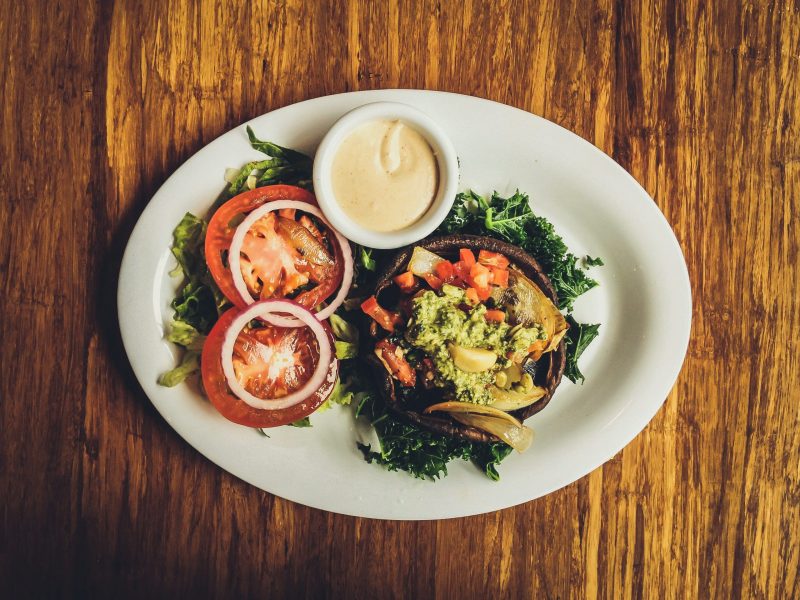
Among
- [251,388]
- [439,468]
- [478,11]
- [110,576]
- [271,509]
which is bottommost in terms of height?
[110,576]

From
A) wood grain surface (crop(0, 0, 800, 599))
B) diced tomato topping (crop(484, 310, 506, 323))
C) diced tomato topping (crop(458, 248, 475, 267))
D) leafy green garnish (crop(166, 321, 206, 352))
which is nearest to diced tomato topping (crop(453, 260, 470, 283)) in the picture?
diced tomato topping (crop(458, 248, 475, 267))

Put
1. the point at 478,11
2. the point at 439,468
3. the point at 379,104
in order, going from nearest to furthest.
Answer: the point at 379,104, the point at 439,468, the point at 478,11

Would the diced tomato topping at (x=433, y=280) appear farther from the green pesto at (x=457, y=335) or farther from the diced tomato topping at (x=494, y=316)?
the diced tomato topping at (x=494, y=316)

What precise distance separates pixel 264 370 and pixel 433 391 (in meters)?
0.69

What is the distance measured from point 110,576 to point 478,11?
3118mm

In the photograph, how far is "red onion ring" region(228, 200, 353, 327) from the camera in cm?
211

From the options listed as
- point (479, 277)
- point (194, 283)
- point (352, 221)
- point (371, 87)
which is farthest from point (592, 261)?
point (194, 283)

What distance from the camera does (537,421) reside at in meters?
2.45

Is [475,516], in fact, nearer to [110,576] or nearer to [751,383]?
[751,383]

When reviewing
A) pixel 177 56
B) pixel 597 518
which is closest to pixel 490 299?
pixel 597 518

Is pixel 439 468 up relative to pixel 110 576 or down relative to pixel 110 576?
up

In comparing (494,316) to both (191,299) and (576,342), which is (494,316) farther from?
(191,299)

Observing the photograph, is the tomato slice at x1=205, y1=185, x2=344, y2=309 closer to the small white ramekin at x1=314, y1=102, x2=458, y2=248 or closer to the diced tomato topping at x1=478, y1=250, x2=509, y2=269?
the small white ramekin at x1=314, y1=102, x2=458, y2=248

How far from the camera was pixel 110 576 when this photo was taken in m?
2.51
